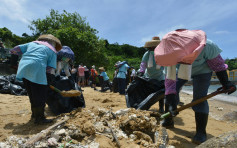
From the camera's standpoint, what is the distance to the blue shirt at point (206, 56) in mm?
1966

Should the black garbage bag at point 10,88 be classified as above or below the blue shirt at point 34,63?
below

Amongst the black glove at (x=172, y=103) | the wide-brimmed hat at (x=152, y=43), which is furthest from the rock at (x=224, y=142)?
the wide-brimmed hat at (x=152, y=43)

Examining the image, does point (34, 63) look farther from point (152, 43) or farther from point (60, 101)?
point (152, 43)

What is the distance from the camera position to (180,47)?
1.65 metres

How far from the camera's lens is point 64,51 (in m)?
3.37

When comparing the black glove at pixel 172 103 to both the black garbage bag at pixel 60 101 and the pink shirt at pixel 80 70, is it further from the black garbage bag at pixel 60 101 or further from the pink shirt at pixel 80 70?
the pink shirt at pixel 80 70

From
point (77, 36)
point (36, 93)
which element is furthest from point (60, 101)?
point (77, 36)

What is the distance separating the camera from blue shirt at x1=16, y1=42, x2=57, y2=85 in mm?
2281

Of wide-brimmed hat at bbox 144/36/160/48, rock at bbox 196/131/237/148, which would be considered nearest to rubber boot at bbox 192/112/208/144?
rock at bbox 196/131/237/148

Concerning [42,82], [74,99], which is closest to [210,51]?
[42,82]

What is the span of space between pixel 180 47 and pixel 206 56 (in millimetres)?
595

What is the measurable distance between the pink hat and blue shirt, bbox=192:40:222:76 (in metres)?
0.26

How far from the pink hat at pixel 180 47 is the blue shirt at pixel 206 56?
0.26 metres

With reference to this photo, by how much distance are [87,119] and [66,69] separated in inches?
67.2
